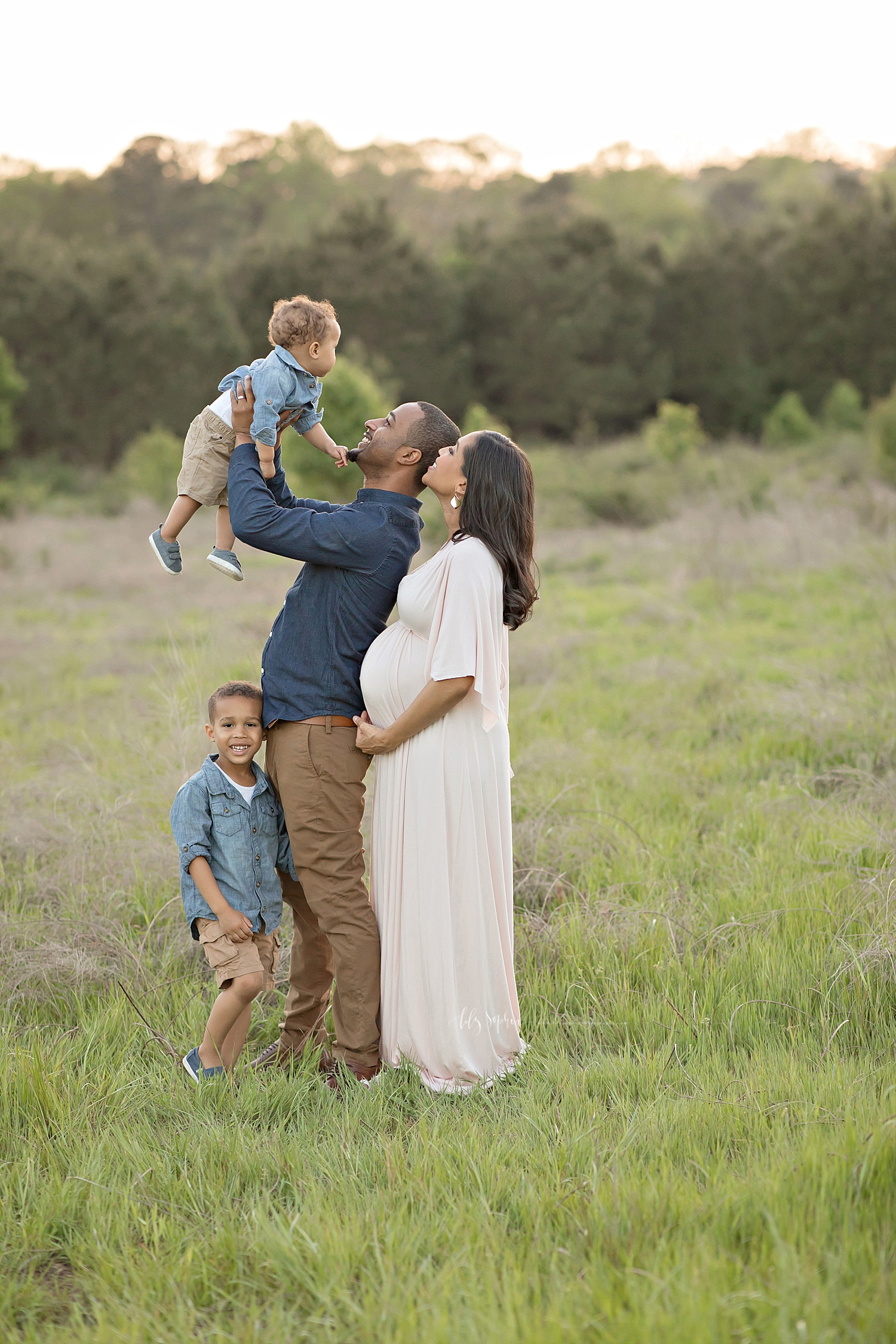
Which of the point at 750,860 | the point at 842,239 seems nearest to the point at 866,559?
the point at 750,860

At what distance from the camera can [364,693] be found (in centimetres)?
334

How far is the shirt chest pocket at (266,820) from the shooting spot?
3391 millimetres

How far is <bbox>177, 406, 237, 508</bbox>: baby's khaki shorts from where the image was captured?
11.4ft

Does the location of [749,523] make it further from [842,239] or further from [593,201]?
[593,201]

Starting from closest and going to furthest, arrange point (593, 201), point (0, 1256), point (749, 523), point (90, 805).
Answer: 1. point (0, 1256)
2. point (90, 805)
3. point (749, 523)
4. point (593, 201)

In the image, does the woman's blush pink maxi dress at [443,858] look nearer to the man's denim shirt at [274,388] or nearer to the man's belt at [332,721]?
the man's belt at [332,721]

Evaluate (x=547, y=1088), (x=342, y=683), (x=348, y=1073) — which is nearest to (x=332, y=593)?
(x=342, y=683)

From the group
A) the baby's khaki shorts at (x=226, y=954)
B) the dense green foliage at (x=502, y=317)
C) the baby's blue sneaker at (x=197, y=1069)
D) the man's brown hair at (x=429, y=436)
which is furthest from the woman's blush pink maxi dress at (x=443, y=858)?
the dense green foliage at (x=502, y=317)

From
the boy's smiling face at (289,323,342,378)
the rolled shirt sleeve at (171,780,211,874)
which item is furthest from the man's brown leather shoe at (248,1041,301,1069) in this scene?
the boy's smiling face at (289,323,342,378)

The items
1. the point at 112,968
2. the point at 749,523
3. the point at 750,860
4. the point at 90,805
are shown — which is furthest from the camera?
the point at 749,523

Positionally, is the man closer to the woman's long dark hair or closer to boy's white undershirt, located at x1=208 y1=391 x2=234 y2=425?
boy's white undershirt, located at x1=208 y1=391 x2=234 y2=425

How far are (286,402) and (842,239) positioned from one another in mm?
38382

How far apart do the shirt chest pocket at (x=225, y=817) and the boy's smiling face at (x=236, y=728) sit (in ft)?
0.45

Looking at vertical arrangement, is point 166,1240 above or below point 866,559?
below
